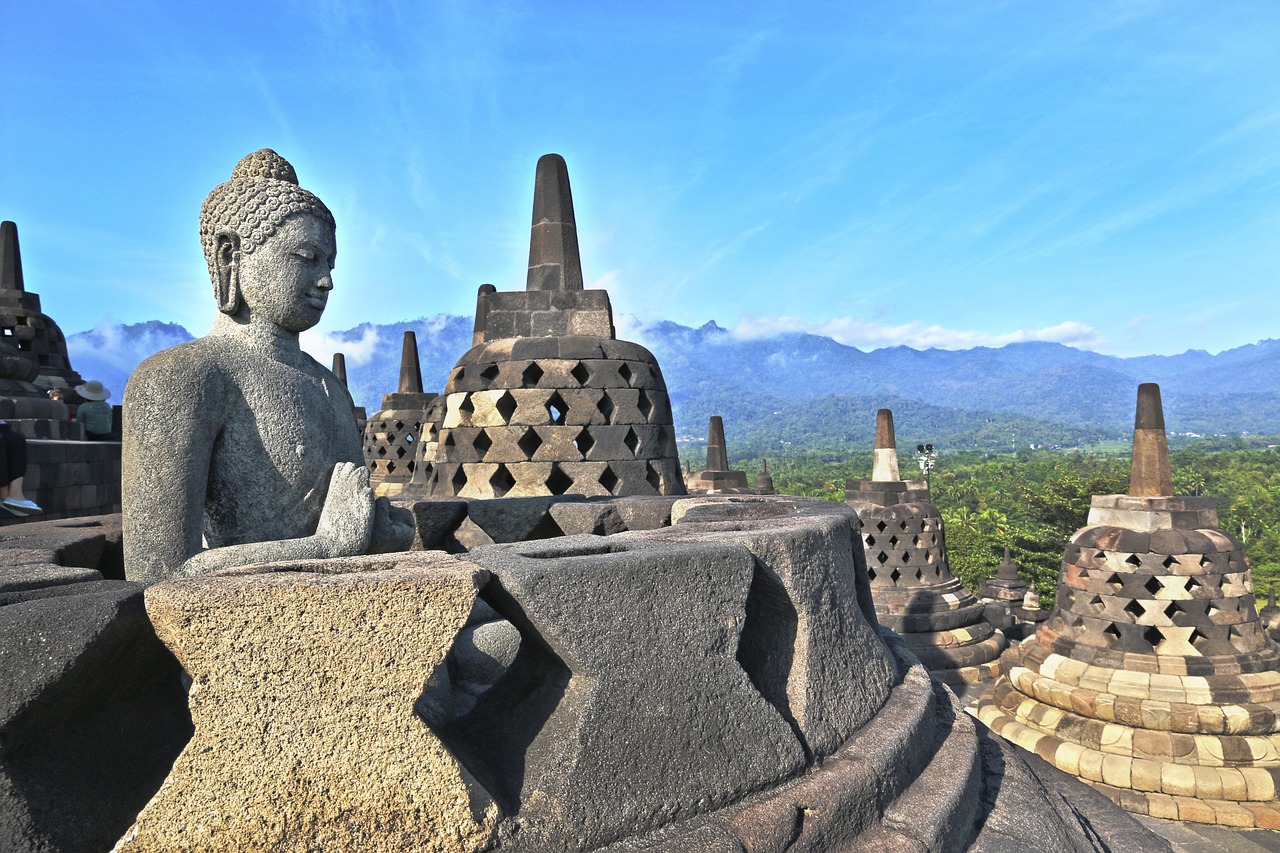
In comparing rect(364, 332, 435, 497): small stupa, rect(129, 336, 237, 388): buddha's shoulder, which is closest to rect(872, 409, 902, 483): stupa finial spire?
rect(364, 332, 435, 497): small stupa

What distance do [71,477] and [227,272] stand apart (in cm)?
715

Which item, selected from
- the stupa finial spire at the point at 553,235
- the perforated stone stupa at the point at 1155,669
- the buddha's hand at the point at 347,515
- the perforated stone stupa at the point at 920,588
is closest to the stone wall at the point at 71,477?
the stupa finial spire at the point at 553,235

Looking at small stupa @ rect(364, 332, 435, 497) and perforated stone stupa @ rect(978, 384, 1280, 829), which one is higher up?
small stupa @ rect(364, 332, 435, 497)

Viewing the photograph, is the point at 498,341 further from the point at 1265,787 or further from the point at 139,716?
the point at 1265,787

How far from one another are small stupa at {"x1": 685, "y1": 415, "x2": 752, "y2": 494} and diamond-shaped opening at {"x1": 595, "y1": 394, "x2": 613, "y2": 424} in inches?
274

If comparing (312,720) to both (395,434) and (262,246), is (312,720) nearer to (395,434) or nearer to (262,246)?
(262,246)

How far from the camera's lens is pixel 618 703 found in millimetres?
1613

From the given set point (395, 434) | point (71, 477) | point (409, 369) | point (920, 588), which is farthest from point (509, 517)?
point (409, 369)

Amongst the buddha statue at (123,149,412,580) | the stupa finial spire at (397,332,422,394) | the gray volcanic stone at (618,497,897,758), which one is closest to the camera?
the buddha statue at (123,149,412,580)

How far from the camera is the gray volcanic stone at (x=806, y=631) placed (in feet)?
6.53

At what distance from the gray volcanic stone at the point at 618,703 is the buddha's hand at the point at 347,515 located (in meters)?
0.43

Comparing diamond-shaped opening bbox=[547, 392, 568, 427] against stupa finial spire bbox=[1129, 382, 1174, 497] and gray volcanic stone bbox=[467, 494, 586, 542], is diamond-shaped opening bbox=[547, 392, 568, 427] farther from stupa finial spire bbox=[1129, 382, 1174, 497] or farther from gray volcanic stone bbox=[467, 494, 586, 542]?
stupa finial spire bbox=[1129, 382, 1174, 497]

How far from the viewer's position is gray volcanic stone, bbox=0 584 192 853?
1320 mm

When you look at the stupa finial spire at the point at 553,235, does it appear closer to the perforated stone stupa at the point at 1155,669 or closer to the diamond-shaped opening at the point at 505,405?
the diamond-shaped opening at the point at 505,405
